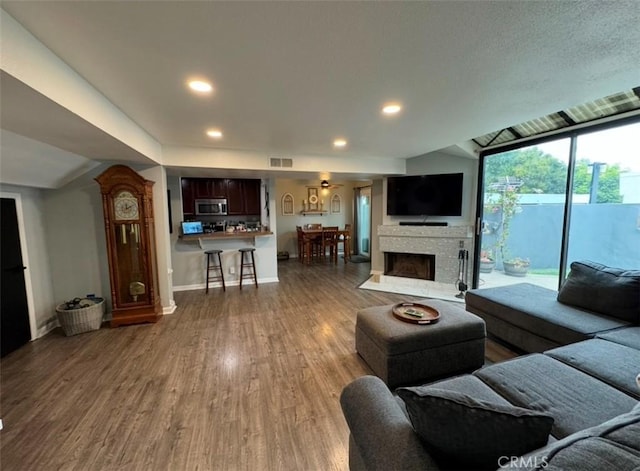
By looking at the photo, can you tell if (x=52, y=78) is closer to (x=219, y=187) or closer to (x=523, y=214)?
(x=219, y=187)

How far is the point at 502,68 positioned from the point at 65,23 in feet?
8.17

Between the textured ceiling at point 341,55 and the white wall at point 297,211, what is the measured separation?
5173 millimetres

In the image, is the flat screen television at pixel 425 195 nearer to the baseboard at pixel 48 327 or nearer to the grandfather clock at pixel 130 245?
the grandfather clock at pixel 130 245

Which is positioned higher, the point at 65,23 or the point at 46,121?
the point at 65,23

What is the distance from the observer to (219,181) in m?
5.82

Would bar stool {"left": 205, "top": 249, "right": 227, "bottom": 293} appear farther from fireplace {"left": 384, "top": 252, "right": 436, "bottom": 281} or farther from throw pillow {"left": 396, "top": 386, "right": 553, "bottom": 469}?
throw pillow {"left": 396, "top": 386, "right": 553, "bottom": 469}

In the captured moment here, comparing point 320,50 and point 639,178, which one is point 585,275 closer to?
point 639,178

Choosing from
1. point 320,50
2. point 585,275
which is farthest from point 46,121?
point 585,275

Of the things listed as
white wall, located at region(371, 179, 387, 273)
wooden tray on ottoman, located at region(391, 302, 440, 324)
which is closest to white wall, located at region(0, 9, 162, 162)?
wooden tray on ottoman, located at region(391, 302, 440, 324)

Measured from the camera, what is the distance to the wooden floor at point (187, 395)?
5.24 ft

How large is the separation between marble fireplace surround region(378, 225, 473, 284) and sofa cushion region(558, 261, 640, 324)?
2.01 m

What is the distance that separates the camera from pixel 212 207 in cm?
588

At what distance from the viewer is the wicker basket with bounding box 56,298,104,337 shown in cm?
307

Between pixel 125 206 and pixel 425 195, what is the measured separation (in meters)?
4.70
